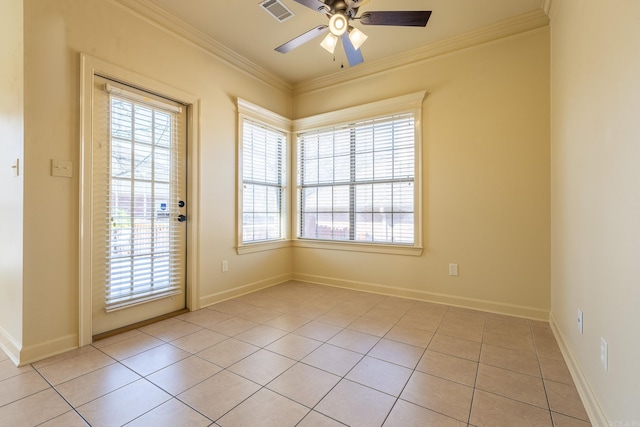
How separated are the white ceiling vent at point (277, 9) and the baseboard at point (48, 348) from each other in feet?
10.1

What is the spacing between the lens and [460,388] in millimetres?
1729

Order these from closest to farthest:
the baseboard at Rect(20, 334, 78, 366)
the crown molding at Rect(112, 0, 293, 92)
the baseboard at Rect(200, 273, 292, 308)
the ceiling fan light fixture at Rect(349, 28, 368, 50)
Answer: the baseboard at Rect(20, 334, 78, 366), the ceiling fan light fixture at Rect(349, 28, 368, 50), the crown molding at Rect(112, 0, 293, 92), the baseboard at Rect(200, 273, 292, 308)

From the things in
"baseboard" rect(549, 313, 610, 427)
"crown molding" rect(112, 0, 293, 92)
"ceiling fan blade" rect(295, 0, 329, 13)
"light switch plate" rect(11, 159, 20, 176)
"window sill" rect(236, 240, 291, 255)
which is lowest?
"baseboard" rect(549, 313, 610, 427)

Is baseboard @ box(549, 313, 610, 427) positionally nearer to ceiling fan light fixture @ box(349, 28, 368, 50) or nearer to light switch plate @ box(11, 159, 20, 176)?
ceiling fan light fixture @ box(349, 28, 368, 50)

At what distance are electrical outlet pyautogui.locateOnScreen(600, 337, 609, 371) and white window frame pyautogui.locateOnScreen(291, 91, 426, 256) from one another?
194 cm

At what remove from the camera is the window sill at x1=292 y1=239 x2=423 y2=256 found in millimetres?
3437

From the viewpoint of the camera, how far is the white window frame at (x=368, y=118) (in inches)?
132

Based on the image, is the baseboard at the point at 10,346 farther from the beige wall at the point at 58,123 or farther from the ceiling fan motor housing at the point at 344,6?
the ceiling fan motor housing at the point at 344,6

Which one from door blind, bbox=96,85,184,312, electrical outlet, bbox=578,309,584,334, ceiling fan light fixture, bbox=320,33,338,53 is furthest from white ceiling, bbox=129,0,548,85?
electrical outlet, bbox=578,309,584,334

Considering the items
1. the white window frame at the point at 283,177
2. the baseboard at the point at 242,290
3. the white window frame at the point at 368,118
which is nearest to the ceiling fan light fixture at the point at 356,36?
the white window frame at the point at 368,118

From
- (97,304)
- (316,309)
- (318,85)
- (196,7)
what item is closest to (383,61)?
(318,85)

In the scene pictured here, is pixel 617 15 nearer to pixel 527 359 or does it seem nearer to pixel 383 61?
pixel 527 359

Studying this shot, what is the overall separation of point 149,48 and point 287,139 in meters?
1.99

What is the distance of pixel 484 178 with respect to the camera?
3018 mm
